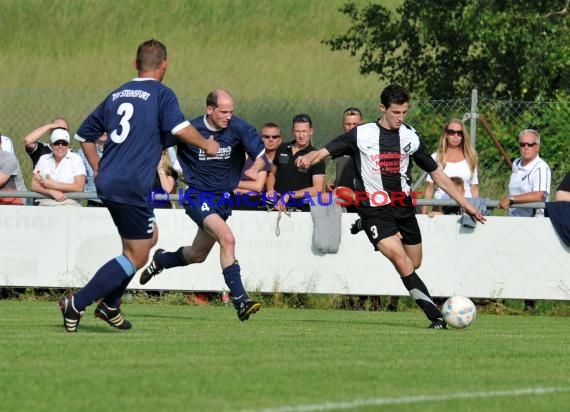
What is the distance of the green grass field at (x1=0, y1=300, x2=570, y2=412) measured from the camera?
260 inches

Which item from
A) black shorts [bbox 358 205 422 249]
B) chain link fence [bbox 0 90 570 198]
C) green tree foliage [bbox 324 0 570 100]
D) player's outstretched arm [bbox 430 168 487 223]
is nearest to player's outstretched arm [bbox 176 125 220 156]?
black shorts [bbox 358 205 422 249]

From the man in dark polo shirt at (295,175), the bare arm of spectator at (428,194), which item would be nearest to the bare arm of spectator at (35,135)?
the man in dark polo shirt at (295,175)

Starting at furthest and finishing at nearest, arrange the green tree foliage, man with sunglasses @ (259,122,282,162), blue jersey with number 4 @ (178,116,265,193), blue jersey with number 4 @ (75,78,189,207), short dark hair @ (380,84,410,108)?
the green tree foliage < man with sunglasses @ (259,122,282,162) < blue jersey with number 4 @ (178,116,265,193) < short dark hair @ (380,84,410,108) < blue jersey with number 4 @ (75,78,189,207)

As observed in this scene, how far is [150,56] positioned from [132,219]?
1.24m

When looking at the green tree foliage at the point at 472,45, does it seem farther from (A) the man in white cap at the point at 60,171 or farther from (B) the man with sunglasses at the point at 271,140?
(A) the man in white cap at the point at 60,171

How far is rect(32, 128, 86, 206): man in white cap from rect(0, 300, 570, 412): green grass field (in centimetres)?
362

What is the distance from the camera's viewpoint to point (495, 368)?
827cm

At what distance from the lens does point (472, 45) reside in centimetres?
2586

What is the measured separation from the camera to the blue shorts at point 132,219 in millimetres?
9719

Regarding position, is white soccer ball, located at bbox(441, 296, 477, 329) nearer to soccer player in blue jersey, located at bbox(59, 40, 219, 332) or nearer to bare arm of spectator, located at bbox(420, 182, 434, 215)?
soccer player in blue jersey, located at bbox(59, 40, 219, 332)

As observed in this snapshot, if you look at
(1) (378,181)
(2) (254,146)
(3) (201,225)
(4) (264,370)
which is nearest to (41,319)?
(3) (201,225)

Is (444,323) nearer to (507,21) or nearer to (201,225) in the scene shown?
(201,225)

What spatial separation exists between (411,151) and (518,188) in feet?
12.9

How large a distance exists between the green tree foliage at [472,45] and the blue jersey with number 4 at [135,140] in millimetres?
14484
